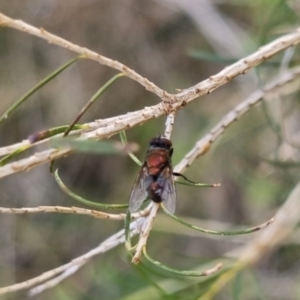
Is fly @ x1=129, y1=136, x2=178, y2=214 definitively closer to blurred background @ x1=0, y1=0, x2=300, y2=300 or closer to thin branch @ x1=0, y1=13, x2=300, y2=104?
thin branch @ x1=0, y1=13, x2=300, y2=104

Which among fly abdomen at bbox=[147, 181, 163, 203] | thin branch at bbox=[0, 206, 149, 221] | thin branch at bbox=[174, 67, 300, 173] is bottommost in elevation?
thin branch at bbox=[0, 206, 149, 221]

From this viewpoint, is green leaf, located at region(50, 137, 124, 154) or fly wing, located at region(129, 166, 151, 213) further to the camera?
fly wing, located at region(129, 166, 151, 213)

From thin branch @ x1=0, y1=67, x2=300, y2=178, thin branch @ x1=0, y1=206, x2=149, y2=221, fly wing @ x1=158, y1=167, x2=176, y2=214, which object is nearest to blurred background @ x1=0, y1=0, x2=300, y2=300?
thin branch @ x1=0, y1=67, x2=300, y2=178

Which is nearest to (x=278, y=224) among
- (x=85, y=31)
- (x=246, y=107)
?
(x=246, y=107)

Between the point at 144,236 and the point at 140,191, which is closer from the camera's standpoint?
the point at 144,236

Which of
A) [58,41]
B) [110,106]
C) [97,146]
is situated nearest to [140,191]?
[58,41]

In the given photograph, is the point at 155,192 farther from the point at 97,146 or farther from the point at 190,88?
the point at 97,146
